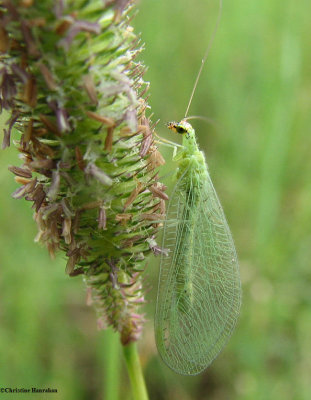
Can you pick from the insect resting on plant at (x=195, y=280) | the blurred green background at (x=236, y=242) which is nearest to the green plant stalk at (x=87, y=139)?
the insect resting on plant at (x=195, y=280)

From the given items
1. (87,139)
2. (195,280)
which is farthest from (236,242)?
(87,139)

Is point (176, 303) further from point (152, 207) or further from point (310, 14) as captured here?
point (310, 14)

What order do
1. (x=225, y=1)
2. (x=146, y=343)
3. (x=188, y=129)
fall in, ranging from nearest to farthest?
(x=188, y=129)
(x=146, y=343)
(x=225, y=1)

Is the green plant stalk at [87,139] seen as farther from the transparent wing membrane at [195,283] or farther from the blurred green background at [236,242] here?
the blurred green background at [236,242]

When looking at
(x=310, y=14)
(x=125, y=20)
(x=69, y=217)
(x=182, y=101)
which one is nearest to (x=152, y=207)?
(x=69, y=217)

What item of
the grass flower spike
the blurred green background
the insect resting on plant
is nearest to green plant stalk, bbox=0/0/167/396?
the grass flower spike

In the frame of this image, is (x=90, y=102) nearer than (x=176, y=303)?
Yes
